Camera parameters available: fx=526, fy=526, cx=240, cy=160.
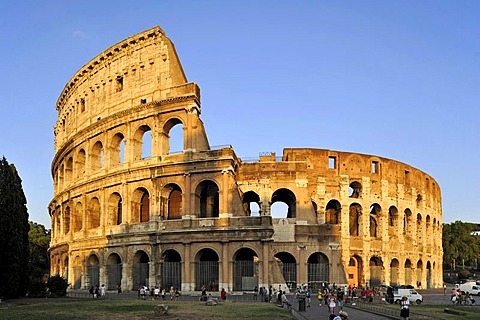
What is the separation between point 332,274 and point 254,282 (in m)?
6.39

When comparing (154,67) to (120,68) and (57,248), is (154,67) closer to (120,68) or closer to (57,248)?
(120,68)

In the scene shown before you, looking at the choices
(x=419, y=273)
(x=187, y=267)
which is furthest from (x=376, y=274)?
(x=187, y=267)

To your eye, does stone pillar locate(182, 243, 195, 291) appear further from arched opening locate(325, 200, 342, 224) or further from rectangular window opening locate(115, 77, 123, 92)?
arched opening locate(325, 200, 342, 224)

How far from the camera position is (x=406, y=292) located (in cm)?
3047

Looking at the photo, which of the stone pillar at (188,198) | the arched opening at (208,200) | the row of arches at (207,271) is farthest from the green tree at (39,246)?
the stone pillar at (188,198)

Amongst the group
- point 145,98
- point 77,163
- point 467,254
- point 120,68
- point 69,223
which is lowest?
point 467,254

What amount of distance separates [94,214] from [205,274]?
11454 mm

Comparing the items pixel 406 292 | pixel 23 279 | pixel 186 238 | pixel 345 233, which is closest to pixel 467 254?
pixel 345 233

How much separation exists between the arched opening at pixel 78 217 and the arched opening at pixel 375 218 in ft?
77.7

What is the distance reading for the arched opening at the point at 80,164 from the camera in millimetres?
42312

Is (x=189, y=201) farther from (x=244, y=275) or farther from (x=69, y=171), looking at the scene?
(x=69, y=171)

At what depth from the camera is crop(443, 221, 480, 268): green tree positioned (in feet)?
255

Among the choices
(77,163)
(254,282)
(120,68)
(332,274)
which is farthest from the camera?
(77,163)

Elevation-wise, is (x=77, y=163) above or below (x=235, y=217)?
above
